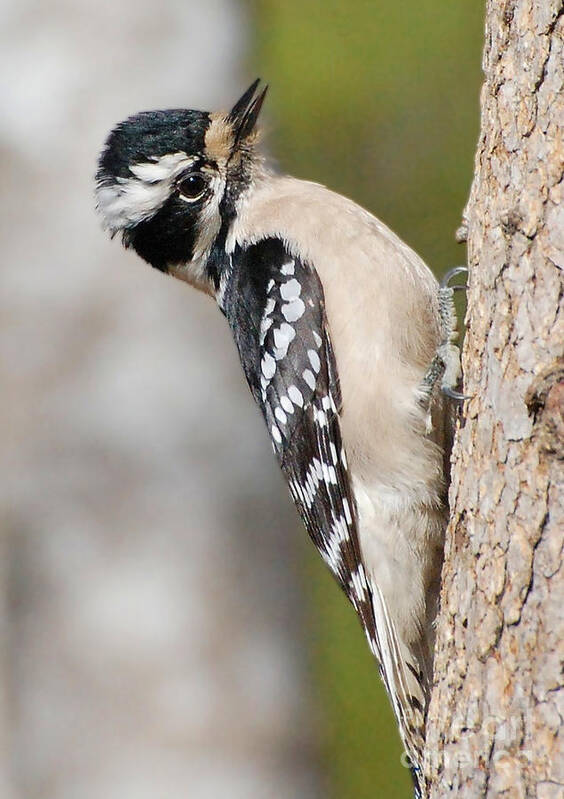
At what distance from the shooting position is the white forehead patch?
3.88 metres

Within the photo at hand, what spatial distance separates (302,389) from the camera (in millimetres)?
3486

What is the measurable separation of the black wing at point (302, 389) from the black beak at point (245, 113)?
468 mm

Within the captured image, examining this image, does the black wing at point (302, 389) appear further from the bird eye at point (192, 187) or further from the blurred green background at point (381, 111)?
the blurred green background at point (381, 111)

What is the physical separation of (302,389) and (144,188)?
962 millimetres

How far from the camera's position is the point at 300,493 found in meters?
3.69

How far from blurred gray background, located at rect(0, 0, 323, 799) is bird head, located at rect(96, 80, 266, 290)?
1.76 ft

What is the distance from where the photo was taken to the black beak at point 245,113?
12.9 feet

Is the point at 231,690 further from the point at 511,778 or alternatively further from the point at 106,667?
the point at 511,778

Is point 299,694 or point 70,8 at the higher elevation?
point 70,8

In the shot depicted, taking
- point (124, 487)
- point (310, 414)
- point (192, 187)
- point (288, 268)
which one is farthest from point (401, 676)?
point (192, 187)

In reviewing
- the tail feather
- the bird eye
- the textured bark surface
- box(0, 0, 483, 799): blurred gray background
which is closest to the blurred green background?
box(0, 0, 483, 799): blurred gray background

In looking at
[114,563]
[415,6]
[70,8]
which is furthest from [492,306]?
[415,6]

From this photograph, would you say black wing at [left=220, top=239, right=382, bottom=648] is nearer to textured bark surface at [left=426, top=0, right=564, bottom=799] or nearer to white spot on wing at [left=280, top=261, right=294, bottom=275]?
white spot on wing at [left=280, top=261, right=294, bottom=275]

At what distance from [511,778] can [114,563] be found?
8.11 ft
